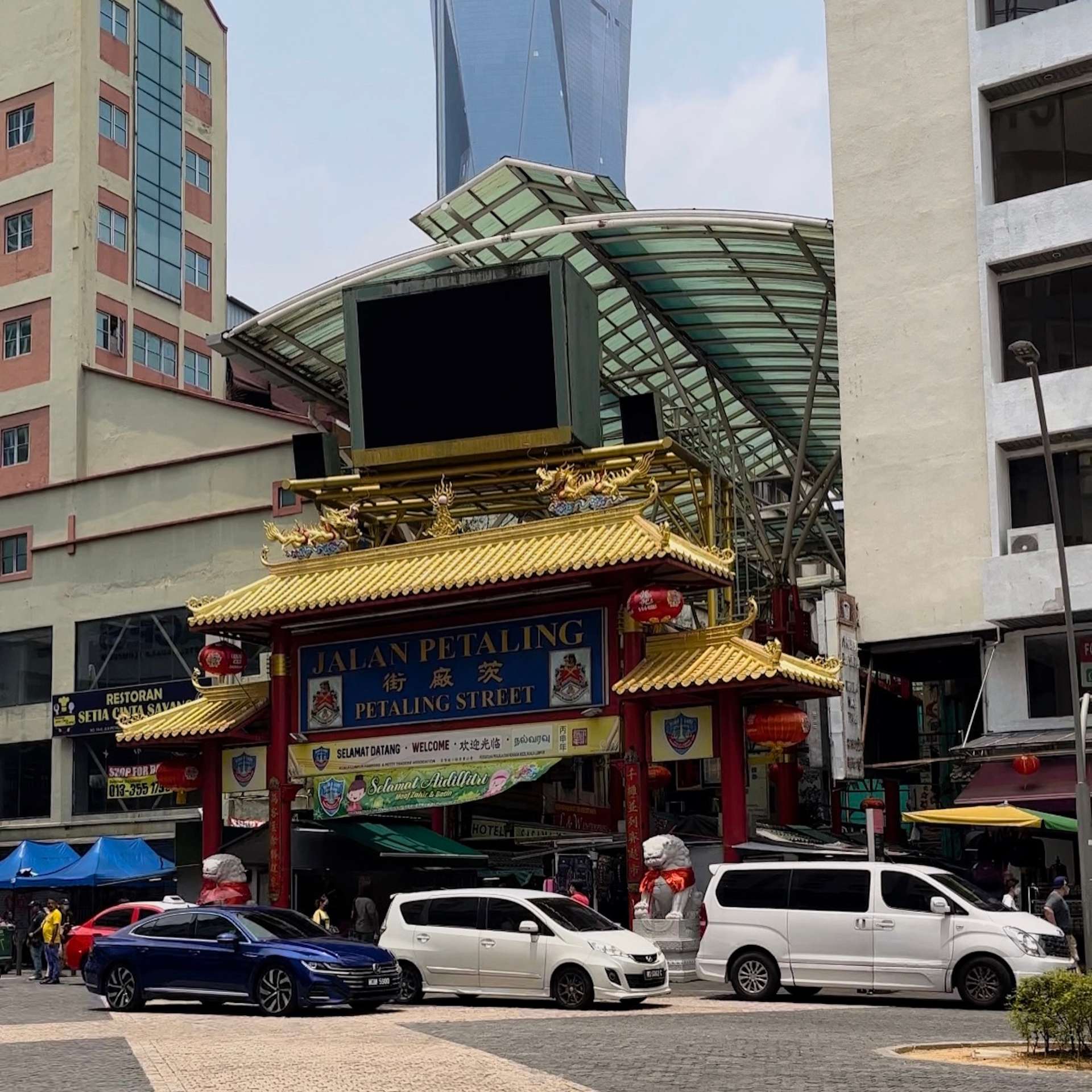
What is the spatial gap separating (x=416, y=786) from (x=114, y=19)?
42.1 m

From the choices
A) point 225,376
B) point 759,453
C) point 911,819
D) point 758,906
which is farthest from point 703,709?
point 225,376

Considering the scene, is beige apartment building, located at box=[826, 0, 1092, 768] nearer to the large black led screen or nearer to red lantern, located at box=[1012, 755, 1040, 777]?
red lantern, located at box=[1012, 755, 1040, 777]

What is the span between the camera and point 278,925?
24781mm

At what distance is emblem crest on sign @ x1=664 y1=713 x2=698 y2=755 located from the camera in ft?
102

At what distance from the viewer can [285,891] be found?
113 ft

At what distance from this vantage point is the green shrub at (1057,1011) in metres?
16.8

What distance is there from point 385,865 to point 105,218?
33.3 m

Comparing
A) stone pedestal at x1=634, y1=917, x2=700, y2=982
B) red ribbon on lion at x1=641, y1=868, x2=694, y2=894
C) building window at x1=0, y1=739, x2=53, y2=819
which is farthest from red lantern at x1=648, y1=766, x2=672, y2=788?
building window at x1=0, y1=739, x2=53, y2=819

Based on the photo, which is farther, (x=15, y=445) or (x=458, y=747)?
(x=15, y=445)

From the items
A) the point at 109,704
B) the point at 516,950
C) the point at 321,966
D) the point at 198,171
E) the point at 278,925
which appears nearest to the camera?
the point at 321,966

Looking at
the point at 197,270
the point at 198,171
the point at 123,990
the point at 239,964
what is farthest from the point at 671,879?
the point at 198,171

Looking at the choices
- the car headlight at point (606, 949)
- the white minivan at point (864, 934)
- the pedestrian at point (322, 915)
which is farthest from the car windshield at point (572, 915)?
the pedestrian at point (322, 915)

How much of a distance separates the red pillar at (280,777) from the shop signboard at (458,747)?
0.29m

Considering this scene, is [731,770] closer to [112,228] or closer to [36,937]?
[36,937]
